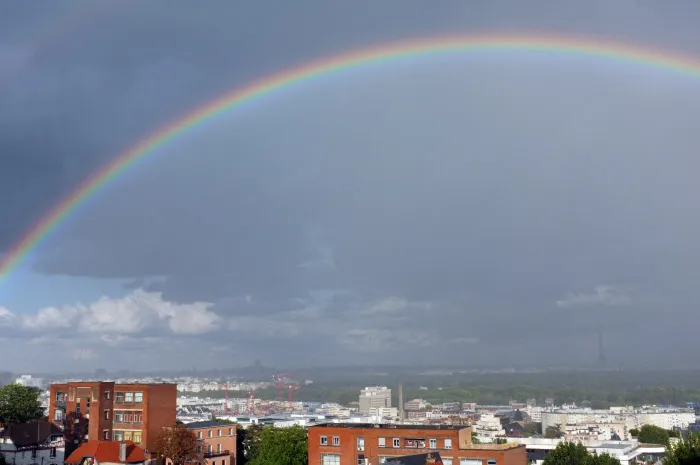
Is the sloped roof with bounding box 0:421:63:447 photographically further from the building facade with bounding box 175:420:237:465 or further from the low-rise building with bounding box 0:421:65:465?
the building facade with bounding box 175:420:237:465

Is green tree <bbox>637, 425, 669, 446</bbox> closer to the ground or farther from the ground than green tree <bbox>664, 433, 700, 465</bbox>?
closer to the ground

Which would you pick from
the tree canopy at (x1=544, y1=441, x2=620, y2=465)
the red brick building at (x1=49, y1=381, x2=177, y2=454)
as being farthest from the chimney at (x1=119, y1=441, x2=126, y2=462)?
the tree canopy at (x1=544, y1=441, x2=620, y2=465)

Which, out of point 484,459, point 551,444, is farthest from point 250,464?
point 551,444

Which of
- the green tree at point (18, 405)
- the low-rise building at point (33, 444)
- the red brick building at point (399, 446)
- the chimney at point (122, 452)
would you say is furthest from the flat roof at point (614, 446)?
the green tree at point (18, 405)

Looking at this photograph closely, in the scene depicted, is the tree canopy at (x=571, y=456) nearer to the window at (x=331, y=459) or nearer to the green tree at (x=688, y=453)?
the green tree at (x=688, y=453)

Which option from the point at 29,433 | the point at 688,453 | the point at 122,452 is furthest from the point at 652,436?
the point at 29,433

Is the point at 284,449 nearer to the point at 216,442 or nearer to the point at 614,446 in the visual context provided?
the point at 216,442
